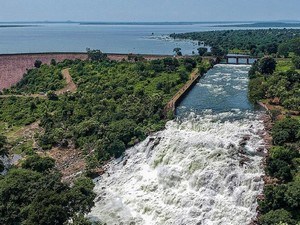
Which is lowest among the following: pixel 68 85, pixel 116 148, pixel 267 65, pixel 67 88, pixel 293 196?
pixel 116 148

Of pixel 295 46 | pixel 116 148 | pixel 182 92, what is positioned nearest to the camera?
pixel 116 148

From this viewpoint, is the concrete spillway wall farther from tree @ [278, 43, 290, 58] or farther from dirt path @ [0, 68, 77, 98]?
tree @ [278, 43, 290, 58]

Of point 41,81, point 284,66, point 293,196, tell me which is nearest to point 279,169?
point 293,196

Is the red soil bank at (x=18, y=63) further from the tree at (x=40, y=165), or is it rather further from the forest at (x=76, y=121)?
the tree at (x=40, y=165)

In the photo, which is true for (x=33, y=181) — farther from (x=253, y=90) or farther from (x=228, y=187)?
(x=253, y=90)

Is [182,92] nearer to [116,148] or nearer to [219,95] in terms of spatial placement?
[219,95]

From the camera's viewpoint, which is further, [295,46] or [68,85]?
[295,46]

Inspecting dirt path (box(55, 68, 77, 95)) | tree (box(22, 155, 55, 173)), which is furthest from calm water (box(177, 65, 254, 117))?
dirt path (box(55, 68, 77, 95))
